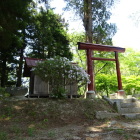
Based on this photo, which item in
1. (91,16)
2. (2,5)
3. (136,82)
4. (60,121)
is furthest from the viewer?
(136,82)

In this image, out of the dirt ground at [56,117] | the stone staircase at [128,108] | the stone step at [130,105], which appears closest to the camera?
the dirt ground at [56,117]

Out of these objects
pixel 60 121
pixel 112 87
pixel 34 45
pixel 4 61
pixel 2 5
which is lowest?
pixel 60 121

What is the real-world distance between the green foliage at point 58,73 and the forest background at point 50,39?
2.84m

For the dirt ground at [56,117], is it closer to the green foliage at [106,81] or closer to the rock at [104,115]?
the rock at [104,115]

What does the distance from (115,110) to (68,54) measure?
10.7 meters

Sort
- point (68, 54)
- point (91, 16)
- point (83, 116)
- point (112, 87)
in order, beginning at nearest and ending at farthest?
point (83, 116)
point (91, 16)
point (112, 87)
point (68, 54)

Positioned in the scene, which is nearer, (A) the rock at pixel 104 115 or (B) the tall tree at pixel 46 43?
(A) the rock at pixel 104 115

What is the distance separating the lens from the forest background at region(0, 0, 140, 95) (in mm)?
8000

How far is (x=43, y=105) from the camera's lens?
6.36m

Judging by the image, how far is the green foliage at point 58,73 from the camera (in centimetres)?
689

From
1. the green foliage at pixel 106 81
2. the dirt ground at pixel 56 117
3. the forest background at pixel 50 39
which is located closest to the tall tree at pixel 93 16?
the forest background at pixel 50 39

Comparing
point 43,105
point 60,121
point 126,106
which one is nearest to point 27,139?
point 60,121

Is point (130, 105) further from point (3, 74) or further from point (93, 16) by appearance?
point (3, 74)

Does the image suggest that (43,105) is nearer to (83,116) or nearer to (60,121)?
(60,121)
